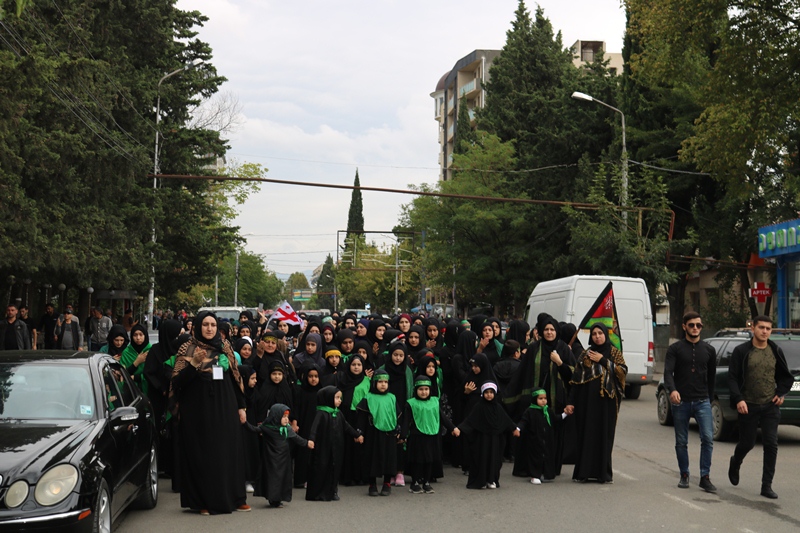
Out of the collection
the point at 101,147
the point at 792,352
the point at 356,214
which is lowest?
the point at 792,352

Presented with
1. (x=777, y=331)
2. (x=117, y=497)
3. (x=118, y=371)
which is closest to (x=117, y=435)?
(x=117, y=497)

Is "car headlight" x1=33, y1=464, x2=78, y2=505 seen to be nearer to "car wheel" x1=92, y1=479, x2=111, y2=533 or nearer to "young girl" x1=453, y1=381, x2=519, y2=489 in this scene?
"car wheel" x1=92, y1=479, x2=111, y2=533

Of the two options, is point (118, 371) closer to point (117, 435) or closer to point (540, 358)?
point (117, 435)

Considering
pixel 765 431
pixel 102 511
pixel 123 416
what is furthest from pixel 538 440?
pixel 102 511

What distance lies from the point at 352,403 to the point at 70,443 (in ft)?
13.3

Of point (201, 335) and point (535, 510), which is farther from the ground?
point (201, 335)

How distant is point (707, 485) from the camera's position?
10367 millimetres

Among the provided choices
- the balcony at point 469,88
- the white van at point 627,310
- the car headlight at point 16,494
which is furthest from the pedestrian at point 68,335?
the balcony at point 469,88

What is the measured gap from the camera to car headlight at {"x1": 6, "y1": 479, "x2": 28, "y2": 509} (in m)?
6.35

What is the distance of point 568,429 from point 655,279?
19.9m

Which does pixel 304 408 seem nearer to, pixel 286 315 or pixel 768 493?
pixel 768 493

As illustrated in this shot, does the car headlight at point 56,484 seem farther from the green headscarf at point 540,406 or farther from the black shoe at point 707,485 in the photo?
the black shoe at point 707,485

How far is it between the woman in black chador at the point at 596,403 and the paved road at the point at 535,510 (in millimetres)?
267

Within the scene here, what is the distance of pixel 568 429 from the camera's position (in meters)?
11.2
